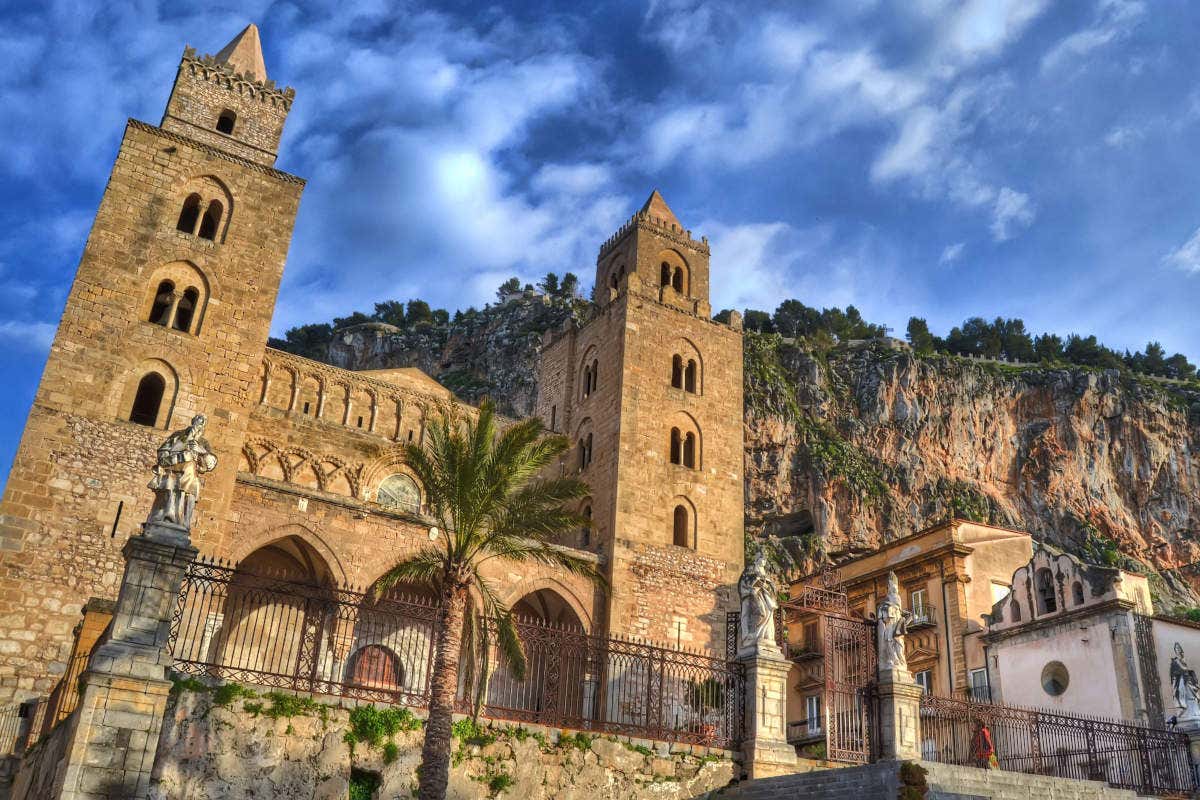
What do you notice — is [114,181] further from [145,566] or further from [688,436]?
[688,436]

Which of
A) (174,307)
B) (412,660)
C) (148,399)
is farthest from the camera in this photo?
(174,307)

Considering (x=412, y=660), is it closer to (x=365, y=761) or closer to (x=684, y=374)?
(x=365, y=761)

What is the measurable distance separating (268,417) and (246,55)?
1092 centimetres

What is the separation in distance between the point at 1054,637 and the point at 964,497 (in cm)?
3231

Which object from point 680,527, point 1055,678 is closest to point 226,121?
point 680,527

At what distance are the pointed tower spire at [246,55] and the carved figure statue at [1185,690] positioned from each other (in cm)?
2773

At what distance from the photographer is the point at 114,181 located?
952 inches

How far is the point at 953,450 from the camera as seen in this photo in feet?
196

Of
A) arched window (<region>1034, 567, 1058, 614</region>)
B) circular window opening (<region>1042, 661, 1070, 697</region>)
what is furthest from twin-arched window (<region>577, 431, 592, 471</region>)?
circular window opening (<region>1042, 661, 1070, 697</region>)

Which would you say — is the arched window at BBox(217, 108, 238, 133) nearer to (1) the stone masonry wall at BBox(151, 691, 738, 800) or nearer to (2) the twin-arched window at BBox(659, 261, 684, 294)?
(2) the twin-arched window at BBox(659, 261, 684, 294)

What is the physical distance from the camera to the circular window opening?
25703 millimetres

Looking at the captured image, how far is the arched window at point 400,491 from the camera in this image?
28.7m

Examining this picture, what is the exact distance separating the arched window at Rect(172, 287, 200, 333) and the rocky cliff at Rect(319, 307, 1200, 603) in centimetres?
3533

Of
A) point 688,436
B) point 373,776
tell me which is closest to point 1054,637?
Result: point 688,436
